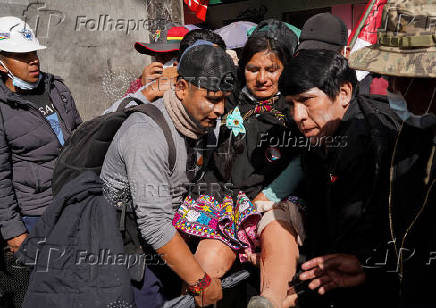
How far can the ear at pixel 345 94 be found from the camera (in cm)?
202

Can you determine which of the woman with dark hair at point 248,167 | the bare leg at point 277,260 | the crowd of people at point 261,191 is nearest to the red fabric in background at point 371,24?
the woman with dark hair at point 248,167

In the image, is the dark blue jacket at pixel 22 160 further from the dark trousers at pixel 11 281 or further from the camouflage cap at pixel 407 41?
the camouflage cap at pixel 407 41

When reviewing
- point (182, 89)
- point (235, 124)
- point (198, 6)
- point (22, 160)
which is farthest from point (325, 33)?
point (198, 6)

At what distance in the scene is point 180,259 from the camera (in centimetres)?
193

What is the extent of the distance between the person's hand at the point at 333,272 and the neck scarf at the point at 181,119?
91 centimetres

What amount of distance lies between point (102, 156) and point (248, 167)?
2.86 ft

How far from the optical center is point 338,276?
1.90 meters

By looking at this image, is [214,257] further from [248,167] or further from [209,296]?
[248,167]

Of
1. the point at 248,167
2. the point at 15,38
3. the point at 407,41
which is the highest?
the point at 15,38

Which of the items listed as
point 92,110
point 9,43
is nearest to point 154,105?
point 9,43

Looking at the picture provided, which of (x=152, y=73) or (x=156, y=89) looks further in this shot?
(x=152, y=73)

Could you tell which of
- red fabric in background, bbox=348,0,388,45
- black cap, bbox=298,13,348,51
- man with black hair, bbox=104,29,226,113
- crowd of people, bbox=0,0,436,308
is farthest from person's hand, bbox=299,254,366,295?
red fabric in background, bbox=348,0,388,45

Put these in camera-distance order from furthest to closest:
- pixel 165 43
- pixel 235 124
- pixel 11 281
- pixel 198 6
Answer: pixel 198 6 → pixel 11 281 → pixel 165 43 → pixel 235 124

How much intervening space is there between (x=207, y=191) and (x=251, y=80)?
2.74ft
